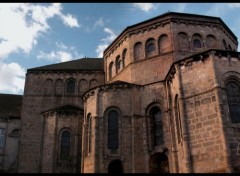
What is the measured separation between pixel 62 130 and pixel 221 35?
1619 centimetres

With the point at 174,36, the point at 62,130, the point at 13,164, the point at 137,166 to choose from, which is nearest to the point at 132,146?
the point at 137,166

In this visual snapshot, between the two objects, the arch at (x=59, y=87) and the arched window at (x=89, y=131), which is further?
the arch at (x=59, y=87)

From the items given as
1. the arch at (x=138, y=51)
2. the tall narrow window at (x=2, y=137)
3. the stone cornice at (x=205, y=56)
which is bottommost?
the tall narrow window at (x=2, y=137)

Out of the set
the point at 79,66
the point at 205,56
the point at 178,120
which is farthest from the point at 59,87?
the point at 205,56

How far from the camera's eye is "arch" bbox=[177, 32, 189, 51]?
A: 23116mm

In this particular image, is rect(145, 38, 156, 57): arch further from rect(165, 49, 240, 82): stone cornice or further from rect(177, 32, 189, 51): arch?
rect(165, 49, 240, 82): stone cornice

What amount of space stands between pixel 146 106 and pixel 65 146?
8680 millimetres

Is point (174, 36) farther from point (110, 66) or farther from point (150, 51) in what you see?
point (110, 66)

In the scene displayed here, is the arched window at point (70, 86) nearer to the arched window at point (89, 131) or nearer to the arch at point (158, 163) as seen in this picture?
the arched window at point (89, 131)

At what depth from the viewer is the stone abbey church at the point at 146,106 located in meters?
15.6

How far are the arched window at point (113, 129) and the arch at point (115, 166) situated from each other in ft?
3.36

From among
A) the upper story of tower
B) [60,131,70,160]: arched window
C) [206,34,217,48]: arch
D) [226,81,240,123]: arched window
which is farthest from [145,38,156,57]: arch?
[60,131,70,160]: arched window

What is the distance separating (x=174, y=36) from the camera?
76.5ft

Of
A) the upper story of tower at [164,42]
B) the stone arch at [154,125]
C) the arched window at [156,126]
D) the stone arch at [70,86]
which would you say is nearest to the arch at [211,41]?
the upper story of tower at [164,42]
